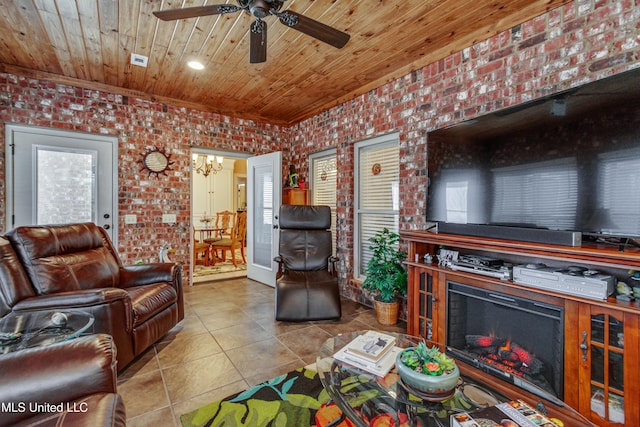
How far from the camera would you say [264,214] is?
463cm

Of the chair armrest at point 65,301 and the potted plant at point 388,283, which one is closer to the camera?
the chair armrest at point 65,301

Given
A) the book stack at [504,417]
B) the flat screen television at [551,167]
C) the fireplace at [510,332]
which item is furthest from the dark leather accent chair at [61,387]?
the flat screen television at [551,167]

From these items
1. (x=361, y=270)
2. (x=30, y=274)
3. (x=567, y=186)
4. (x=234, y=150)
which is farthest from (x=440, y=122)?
(x=30, y=274)

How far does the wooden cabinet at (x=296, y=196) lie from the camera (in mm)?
4531

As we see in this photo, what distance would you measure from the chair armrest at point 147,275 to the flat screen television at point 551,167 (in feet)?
8.16

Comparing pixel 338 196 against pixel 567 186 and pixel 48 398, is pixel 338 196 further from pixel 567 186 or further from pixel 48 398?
pixel 48 398

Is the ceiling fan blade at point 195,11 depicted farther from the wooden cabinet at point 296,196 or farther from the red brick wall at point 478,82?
the wooden cabinet at point 296,196

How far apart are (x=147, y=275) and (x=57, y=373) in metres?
1.82

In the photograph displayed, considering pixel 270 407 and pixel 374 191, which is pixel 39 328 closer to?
pixel 270 407

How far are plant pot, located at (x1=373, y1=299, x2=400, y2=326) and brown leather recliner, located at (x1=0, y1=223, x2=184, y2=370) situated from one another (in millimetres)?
1966

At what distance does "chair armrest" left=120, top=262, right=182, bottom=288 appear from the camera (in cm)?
276

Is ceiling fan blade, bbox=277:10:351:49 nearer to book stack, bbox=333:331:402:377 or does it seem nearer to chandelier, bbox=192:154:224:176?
book stack, bbox=333:331:402:377

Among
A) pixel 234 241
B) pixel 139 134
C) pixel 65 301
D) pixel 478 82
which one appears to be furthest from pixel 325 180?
pixel 65 301

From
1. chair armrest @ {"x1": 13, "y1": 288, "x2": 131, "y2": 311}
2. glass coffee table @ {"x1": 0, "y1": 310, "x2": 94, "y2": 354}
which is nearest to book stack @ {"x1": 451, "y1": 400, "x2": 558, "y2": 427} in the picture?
glass coffee table @ {"x1": 0, "y1": 310, "x2": 94, "y2": 354}
